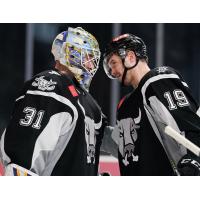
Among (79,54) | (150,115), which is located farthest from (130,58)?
(150,115)

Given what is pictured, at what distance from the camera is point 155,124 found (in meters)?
4.30

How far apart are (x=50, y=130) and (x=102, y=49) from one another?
14.4 ft

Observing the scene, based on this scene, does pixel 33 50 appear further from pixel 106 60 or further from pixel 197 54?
pixel 106 60

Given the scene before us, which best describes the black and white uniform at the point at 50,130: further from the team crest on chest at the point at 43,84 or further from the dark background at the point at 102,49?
the dark background at the point at 102,49

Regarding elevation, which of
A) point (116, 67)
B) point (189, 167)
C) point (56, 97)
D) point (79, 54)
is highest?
point (79, 54)

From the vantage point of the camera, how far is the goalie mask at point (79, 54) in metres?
4.50

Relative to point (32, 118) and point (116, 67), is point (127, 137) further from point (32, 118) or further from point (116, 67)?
point (32, 118)

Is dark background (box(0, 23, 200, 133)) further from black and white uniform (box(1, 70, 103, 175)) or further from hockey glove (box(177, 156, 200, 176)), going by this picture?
hockey glove (box(177, 156, 200, 176))

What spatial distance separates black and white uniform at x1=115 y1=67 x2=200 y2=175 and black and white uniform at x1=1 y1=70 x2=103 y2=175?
0.30m

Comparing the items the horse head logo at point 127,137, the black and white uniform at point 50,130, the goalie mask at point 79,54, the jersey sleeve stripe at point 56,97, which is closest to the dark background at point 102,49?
the horse head logo at point 127,137

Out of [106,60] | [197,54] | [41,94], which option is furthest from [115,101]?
[41,94]

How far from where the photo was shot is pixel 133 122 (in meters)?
4.46

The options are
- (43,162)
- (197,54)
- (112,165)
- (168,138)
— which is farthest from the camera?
(197,54)

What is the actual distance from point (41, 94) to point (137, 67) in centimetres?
85
